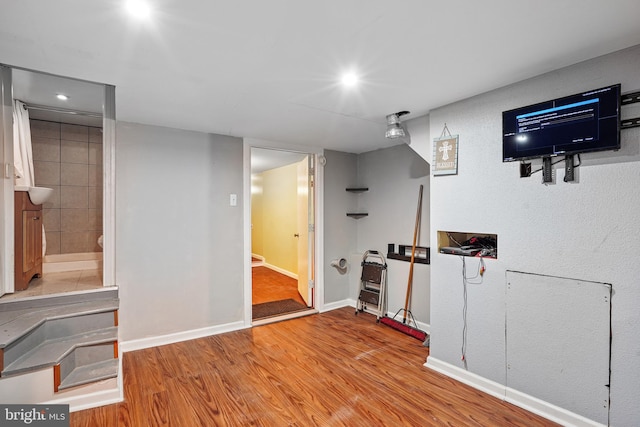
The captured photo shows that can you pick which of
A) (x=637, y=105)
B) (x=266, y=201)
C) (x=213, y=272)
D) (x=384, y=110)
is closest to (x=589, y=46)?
(x=637, y=105)

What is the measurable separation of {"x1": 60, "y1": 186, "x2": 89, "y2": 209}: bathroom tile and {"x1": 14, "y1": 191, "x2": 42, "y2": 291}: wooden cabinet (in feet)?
3.17

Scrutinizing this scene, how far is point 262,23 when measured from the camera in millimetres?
1431

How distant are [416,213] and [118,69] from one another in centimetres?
307

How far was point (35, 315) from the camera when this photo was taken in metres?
2.03

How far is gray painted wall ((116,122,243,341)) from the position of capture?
2898 millimetres

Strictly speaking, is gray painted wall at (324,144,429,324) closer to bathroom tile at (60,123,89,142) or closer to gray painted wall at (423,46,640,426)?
gray painted wall at (423,46,640,426)

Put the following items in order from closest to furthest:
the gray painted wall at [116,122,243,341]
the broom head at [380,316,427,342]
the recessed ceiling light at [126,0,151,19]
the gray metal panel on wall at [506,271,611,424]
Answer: the recessed ceiling light at [126,0,151,19] < the gray metal panel on wall at [506,271,611,424] < the gray painted wall at [116,122,243,341] < the broom head at [380,316,427,342]

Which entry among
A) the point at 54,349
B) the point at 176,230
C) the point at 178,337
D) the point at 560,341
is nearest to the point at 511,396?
→ the point at 560,341

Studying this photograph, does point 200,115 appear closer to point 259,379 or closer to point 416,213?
point 259,379

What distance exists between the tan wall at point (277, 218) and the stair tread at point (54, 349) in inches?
148

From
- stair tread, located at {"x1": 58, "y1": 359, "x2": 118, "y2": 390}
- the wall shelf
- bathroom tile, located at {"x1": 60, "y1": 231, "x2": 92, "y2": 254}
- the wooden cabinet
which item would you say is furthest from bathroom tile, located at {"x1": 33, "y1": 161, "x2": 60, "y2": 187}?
the wall shelf

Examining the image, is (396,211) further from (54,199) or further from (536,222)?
(54,199)

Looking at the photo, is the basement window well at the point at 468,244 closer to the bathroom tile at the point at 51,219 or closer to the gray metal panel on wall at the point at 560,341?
the gray metal panel on wall at the point at 560,341

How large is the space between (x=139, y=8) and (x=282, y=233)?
5.19 meters
